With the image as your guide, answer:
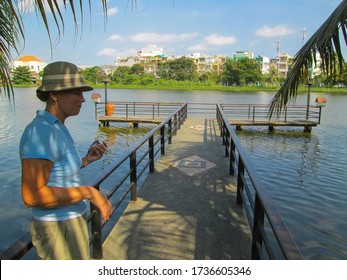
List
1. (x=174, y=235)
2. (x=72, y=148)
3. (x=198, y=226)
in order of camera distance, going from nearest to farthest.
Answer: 1. (x=72, y=148)
2. (x=174, y=235)
3. (x=198, y=226)

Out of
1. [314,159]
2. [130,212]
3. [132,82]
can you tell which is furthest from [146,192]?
[132,82]

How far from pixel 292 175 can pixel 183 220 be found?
655 cm

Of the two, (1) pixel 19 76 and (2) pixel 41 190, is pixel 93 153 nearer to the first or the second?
(2) pixel 41 190

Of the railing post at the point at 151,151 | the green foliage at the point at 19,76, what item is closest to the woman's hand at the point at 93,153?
the green foliage at the point at 19,76

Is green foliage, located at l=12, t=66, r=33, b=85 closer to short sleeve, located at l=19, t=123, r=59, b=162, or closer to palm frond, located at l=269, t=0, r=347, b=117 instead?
short sleeve, located at l=19, t=123, r=59, b=162

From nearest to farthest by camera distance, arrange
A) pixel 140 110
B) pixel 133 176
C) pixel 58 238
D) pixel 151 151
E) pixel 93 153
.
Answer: pixel 58 238 → pixel 93 153 → pixel 133 176 → pixel 151 151 → pixel 140 110

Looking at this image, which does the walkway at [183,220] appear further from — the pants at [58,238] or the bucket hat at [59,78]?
the bucket hat at [59,78]

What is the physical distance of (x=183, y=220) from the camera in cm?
386

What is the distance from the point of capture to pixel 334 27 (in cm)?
346

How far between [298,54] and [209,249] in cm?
263

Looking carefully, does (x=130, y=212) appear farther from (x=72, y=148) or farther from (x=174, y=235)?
(x=72, y=148)

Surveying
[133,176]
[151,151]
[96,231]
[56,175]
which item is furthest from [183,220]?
[56,175]

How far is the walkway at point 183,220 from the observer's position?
3.12m

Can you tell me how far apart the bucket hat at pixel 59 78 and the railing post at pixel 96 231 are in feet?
4.45
